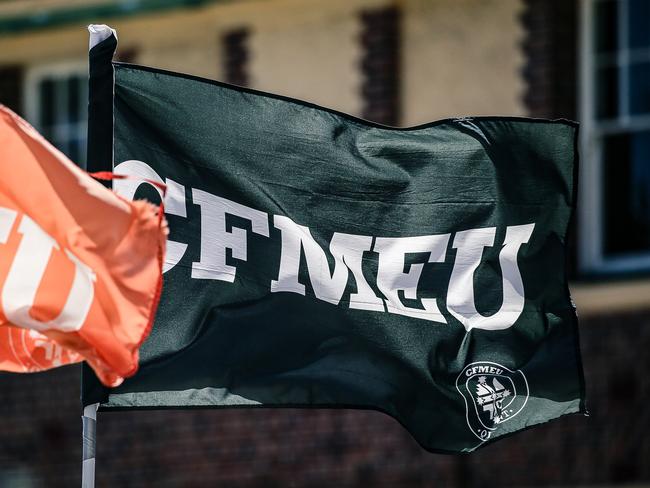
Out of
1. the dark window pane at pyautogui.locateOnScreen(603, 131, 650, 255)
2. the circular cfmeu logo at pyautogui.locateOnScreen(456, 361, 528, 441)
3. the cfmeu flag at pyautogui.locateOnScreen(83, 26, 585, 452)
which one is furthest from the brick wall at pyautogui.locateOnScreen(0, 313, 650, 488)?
the circular cfmeu logo at pyautogui.locateOnScreen(456, 361, 528, 441)

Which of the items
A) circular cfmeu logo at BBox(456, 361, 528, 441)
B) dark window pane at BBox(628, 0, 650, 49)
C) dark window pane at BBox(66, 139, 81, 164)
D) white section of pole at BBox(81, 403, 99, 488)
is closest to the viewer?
white section of pole at BBox(81, 403, 99, 488)

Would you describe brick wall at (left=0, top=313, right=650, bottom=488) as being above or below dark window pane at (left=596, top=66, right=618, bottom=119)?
below

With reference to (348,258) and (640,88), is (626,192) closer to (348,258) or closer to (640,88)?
(640,88)

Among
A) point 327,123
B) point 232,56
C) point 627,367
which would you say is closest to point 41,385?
point 232,56

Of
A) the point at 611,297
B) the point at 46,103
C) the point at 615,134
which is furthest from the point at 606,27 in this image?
the point at 46,103

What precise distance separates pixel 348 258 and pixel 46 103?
6.72m

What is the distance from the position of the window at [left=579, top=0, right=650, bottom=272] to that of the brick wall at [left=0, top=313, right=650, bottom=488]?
2.26 ft

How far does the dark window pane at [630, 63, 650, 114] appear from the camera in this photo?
38.9 ft

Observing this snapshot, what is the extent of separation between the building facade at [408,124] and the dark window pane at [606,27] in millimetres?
11

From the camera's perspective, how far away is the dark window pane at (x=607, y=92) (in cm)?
1196

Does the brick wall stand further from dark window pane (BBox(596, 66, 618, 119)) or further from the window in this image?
dark window pane (BBox(596, 66, 618, 119))

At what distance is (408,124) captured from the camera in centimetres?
1234

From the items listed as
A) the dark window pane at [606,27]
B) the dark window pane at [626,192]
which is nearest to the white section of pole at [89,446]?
the dark window pane at [626,192]

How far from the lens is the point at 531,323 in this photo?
7852 mm
